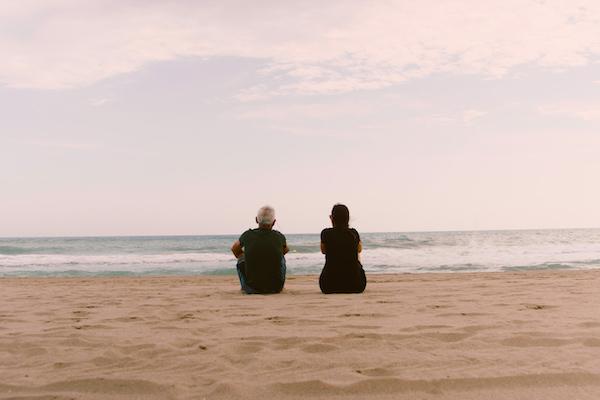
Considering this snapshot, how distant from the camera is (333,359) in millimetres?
3533

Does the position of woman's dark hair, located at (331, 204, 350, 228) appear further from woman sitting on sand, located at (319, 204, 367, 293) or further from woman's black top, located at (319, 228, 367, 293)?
woman's black top, located at (319, 228, 367, 293)

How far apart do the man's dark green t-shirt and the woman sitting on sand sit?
65 centimetres

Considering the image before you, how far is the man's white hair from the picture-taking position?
7.71 m

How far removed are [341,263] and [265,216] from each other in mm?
1231

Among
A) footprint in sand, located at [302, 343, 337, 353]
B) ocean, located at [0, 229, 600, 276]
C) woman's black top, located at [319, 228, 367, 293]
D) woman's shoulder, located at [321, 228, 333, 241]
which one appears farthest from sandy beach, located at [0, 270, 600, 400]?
ocean, located at [0, 229, 600, 276]

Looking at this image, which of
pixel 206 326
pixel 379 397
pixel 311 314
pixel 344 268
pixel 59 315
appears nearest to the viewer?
pixel 379 397

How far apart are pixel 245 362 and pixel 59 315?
3.15 m

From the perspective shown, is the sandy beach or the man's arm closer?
the sandy beach

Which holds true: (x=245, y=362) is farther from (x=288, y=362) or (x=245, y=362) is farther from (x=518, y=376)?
(x=518, y=376)

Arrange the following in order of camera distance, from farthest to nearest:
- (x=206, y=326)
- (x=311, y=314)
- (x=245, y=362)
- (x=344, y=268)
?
(x=344, y=268) < (x=311, y=314) < (x=206, y=326) < (x=245, y=362)

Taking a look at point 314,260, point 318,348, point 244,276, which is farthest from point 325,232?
point 314,260

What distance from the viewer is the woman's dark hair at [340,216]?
755 centimetres

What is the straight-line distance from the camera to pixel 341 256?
24.4ft

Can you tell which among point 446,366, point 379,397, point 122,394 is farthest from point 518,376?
point 122,394
